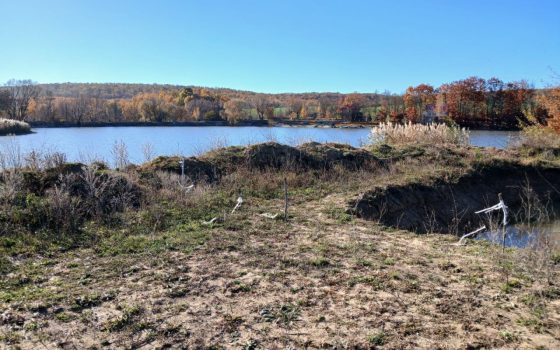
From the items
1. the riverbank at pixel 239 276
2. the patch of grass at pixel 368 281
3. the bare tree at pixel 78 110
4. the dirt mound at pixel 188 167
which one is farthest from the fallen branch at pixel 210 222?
the bare tree at pixel 78 110

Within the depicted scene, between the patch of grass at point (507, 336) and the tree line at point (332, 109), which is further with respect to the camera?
the tree line at point (332, 109)

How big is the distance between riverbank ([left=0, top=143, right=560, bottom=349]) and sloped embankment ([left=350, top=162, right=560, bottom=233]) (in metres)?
1.05

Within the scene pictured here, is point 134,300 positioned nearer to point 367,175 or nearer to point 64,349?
point 64,349

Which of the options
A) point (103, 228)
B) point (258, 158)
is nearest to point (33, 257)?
point (103, 228)

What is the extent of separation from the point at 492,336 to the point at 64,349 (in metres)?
3.57

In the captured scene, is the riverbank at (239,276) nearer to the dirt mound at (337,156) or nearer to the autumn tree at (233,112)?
the dirt mound at (337,156)

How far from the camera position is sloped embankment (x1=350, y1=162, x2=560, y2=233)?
10.5m

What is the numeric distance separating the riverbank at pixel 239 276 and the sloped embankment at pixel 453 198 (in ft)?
3.44

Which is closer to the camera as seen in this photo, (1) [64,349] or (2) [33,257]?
(1) [64,349]

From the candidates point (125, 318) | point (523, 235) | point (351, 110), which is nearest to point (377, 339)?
point (125, 318)

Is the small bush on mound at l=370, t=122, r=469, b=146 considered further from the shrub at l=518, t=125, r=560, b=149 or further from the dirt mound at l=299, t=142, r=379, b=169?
the dirt mound at l=299, t=142, r=379, b=169

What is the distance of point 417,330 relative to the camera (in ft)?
13.0

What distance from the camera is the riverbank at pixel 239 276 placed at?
3.92 m

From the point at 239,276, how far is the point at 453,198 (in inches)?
347
